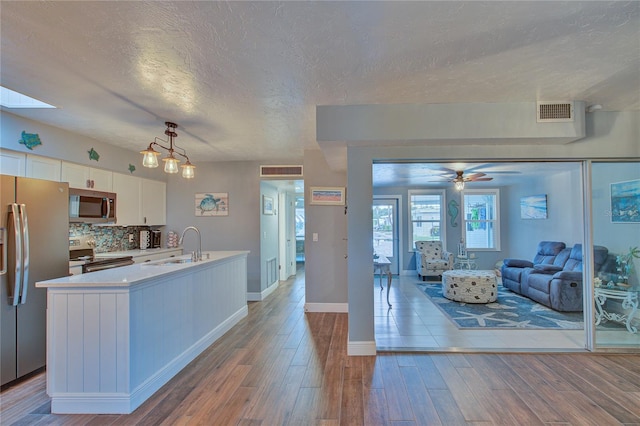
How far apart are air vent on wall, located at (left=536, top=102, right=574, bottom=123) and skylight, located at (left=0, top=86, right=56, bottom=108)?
4.52m

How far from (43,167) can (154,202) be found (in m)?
1.81

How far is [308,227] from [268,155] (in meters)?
1.34

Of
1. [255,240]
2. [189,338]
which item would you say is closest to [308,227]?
[255,240]

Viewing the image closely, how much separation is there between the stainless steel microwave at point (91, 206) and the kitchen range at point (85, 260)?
368 mm

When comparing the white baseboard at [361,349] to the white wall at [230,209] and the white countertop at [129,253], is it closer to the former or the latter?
the white wall at [230,209]

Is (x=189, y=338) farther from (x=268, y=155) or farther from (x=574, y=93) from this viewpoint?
(x=574, y=93)

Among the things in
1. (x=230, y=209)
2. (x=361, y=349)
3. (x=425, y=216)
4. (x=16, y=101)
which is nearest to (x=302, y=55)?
(x=361, y=349)

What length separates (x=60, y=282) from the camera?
2.14 meters

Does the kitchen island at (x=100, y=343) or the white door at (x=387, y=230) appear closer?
the kitchen island at (x=100, y=343)

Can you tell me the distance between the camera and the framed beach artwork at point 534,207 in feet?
20.0

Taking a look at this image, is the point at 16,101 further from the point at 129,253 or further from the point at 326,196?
the point at 326,196

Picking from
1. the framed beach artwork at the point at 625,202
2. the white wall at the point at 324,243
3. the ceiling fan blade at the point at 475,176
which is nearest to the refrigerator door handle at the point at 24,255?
the white wall at the point at 324,243

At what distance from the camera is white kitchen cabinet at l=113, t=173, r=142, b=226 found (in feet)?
14.3

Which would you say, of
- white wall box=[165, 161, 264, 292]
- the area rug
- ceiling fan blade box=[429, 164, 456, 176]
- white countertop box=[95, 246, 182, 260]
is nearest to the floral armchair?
the area rug
